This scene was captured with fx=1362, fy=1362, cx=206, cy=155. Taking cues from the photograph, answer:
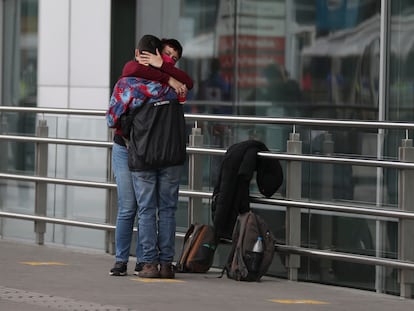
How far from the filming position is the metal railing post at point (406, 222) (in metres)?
9.51

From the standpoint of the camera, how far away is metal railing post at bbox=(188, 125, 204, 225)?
11055 mm

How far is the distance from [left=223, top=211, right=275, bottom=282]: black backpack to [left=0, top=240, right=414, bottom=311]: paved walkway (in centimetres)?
10

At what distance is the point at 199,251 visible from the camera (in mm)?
10414

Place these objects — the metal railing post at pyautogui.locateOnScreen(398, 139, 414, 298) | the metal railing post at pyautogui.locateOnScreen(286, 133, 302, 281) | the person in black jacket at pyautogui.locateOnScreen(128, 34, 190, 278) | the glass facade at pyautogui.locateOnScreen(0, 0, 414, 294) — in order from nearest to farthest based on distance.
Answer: the metal railing post at pyautogui.locateOnScreen(398, 139, 414, 298)
the person in black jacket at pyautogui.locateOnScreen(128, 34, 190, 278)
the glass facade at pyautogui.locateOnScreen(0, 0, 414, 294)
the metal railing post at pyautogui.locateOnScreen(286, 133, 302, 281)

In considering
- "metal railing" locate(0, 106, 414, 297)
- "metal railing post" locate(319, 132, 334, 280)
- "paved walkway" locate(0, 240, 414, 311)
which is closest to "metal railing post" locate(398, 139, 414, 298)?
"metal railing" locate(0, 106, 414, 297)

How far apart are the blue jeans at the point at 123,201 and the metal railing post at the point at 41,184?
2471 millimetres

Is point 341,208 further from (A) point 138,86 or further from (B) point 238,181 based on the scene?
(A) point 138,86

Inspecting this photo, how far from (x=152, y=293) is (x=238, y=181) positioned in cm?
139

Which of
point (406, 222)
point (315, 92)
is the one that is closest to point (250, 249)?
point (406, 222)

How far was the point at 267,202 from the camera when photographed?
1041 cm

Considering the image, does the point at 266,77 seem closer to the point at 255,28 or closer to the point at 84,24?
the point at 255,28

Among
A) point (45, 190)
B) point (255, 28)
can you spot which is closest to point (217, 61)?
point (255, 28)

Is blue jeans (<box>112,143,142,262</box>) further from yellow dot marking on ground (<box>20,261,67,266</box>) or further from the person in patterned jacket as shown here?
yellow dot marking on ground (<box>20,261,67,266</box>)

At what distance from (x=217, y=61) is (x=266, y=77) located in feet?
2.49
